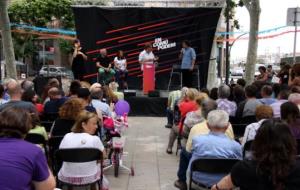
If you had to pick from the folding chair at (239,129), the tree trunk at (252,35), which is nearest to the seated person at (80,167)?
the folding chair at (239,129)

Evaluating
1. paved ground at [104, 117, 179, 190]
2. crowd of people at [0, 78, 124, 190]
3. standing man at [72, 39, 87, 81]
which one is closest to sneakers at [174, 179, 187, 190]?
paved ground at [104, 117, 179, 190]

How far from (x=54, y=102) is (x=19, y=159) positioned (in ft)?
14.0

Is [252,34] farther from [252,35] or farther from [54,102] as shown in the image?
[54,102]

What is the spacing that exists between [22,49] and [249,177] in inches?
1506

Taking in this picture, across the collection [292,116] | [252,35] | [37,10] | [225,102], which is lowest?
[225,102]

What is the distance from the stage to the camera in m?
13.6

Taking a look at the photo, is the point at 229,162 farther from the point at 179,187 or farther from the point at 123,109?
the point at 123,109

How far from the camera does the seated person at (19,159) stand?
290 centimetres

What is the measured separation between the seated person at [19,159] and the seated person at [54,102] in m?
3.92

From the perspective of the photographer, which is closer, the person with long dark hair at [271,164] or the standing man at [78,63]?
the person with long dark hair at [271,164]

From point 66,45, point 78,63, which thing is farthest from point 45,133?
point 66,45

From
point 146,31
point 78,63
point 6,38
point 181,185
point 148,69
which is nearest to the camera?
point 181,185

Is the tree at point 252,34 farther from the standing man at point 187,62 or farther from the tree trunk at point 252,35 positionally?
the standing man at point 187,62

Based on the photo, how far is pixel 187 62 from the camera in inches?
553
